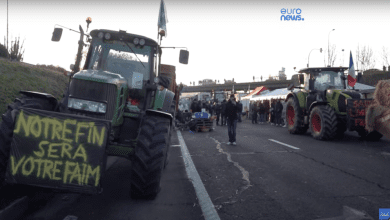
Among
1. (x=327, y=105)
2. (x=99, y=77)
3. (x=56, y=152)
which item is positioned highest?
(x=99, y=77)

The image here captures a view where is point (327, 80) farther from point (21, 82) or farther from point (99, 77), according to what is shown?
point (21, 82)

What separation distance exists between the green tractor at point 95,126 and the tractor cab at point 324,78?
8.87m

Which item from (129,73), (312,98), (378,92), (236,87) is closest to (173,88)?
(312,98)

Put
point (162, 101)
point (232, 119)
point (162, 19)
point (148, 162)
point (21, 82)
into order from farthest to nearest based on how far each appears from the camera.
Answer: point (162, 19)
point (21, 82)
point (232, 119)
point (162, 101)
point (148, 162)

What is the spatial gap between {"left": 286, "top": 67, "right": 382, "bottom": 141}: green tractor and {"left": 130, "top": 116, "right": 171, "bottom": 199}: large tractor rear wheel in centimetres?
763

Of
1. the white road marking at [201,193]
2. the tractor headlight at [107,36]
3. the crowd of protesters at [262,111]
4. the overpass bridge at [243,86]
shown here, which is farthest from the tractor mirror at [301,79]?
the overpass bridge at [243,86]

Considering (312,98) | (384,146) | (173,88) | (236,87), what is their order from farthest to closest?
(236,87) < (173,88) < (312,98) < (384,146)

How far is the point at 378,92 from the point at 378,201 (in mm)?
2953

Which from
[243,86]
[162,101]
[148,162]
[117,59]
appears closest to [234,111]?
[162,101]

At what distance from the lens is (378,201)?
4.02m

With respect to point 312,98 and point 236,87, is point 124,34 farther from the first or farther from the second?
point 236,87

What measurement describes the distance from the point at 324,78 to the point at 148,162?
10.7m

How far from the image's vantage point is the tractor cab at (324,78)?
40.0ft

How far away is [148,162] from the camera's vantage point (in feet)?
13.0
